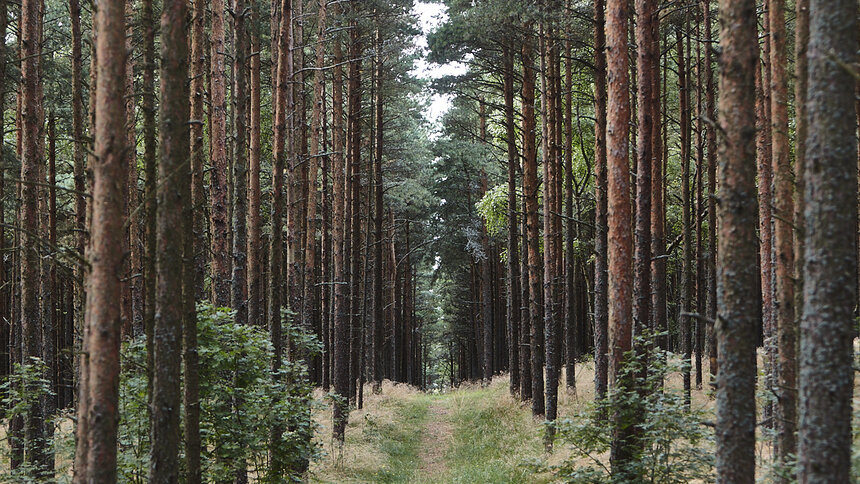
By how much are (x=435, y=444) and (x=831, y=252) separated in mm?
16728

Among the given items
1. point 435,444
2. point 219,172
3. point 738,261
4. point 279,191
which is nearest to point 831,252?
point 738,261

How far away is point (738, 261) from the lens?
510 centimetres

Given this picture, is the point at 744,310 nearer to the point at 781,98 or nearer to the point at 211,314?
the point at 781,98

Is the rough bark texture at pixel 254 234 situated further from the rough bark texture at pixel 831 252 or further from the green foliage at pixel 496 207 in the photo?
the green foliage at pixel 496 207

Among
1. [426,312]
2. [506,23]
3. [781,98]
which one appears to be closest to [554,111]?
[506,23]

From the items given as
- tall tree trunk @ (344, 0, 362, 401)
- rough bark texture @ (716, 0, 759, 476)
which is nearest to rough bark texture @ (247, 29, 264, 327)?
tall tree trunk @ (344, 0, 362, 401)

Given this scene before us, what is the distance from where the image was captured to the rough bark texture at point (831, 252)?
4.20 metres

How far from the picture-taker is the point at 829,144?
423 cm

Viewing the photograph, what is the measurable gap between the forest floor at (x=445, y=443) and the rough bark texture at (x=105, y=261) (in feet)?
15.9

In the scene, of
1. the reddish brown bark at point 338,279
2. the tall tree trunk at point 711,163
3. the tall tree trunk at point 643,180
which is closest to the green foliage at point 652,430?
the tall tree trunk at point 643,180

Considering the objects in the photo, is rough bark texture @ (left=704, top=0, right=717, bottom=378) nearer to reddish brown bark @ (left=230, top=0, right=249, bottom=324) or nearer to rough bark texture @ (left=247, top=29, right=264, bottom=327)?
rough bark texture @ (left=247, top=29, right=264, bottom=327)

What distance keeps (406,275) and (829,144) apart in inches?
1437

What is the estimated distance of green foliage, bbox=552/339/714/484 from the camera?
7.25m

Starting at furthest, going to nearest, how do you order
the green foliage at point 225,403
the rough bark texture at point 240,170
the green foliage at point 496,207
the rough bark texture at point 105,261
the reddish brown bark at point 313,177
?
the green foliage at point 496,207 → the reddish brown bark at point 313,177 → the rough bark texture at point 240,170 → the green foliage at point 225,403 → the rough bark texture at point 105,261
